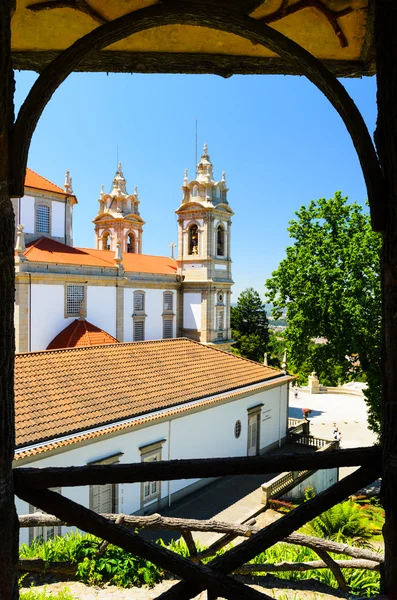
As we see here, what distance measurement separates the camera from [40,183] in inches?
1102

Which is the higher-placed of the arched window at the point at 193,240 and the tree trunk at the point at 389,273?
the arched window at the point at 193,240

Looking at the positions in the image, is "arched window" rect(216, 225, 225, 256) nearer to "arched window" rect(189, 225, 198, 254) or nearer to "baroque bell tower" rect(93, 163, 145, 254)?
"arched window" rect(189, 225, 198, 254)

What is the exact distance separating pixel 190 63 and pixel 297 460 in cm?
181

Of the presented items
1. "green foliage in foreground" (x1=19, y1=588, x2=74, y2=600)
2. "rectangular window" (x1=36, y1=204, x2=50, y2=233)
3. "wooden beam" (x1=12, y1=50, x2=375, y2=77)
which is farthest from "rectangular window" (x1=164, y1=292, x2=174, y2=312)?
"wooden beam" (x1=12, y1=50, x2=375, y2=77)

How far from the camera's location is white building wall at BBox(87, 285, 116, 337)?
25938 millimetres

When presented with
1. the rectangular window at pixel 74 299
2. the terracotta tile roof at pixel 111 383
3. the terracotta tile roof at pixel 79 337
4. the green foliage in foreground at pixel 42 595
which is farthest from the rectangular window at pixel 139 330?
the green foliage in foreground at pixel 42 595

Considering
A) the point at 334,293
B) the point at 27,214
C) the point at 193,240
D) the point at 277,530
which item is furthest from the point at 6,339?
the point at 193,240

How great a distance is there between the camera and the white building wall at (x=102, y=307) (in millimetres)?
25938

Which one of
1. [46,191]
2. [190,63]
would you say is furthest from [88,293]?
[190,63]

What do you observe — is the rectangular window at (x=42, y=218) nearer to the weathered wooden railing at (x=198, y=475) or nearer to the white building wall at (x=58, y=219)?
the white building wall at (x=58, y=219)

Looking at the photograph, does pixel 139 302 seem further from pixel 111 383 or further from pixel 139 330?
pixel 111 383

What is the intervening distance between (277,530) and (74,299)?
24.8 metres

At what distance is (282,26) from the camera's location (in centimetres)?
188

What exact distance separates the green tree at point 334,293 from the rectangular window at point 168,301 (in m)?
15.2
